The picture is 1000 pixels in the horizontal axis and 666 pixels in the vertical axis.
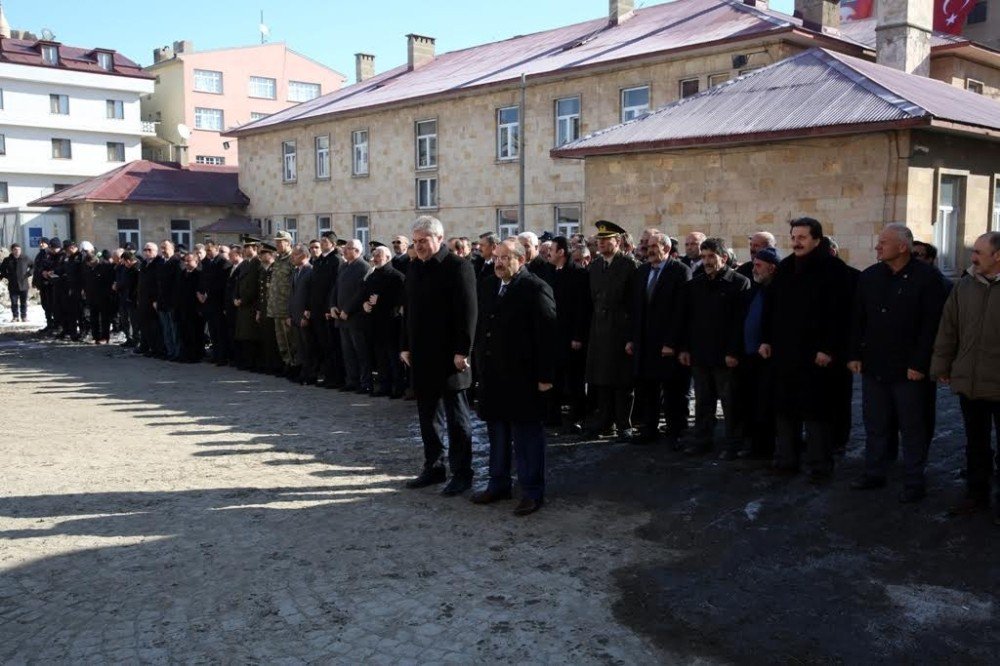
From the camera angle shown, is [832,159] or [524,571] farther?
[832,159]

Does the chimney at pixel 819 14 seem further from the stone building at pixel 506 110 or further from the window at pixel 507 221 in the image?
the window at pixel 507 221

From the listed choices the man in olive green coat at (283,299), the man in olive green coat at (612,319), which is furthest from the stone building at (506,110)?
the man in olive green coat at (612,319)

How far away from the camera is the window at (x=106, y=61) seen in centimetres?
5272

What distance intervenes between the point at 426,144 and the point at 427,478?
2416 cm

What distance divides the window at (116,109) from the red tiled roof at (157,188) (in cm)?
1338

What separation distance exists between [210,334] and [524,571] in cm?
1047

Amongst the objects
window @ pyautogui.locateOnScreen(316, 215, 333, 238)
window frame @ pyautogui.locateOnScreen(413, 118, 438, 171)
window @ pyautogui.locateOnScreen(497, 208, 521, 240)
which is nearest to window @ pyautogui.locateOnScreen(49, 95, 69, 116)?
window @ pyautogui.locateOnScreen(316, 215, 333, 238)

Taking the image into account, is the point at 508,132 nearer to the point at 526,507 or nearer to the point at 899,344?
the point at 899,344

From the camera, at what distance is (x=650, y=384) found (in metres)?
7.99

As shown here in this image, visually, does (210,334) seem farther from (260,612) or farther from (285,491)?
(260,612)

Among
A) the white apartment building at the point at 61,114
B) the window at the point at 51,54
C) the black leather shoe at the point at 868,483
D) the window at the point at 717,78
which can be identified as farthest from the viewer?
the window at the point at 51,54

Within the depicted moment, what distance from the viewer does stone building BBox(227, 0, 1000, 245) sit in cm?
2269

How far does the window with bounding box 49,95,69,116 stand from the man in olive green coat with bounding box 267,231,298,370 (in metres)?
45.0

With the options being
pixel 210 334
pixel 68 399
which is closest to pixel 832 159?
pixel 210 334
